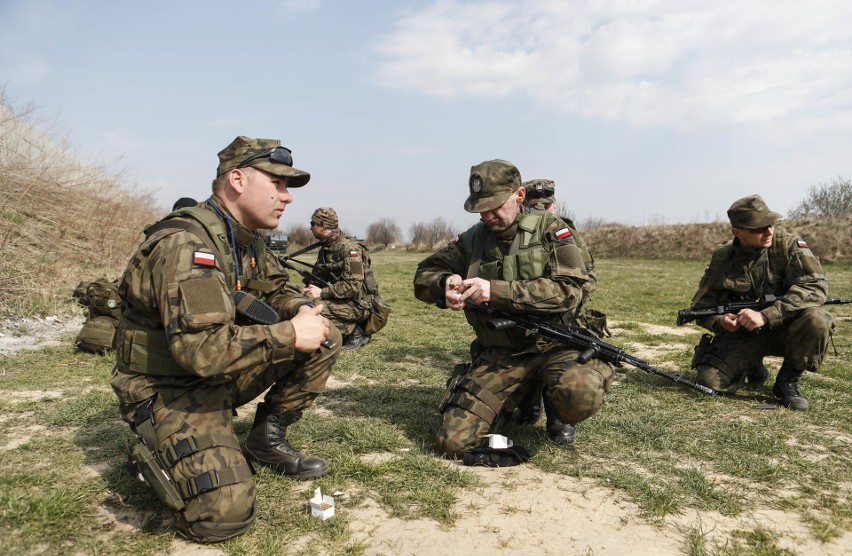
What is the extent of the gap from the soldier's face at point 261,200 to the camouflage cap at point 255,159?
0.05 metres

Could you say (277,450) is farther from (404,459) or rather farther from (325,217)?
(325,217)

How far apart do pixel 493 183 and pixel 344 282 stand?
13.4ft

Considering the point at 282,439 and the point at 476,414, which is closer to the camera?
the point at 282,439

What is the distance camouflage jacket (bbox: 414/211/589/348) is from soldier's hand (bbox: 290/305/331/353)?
1414mm

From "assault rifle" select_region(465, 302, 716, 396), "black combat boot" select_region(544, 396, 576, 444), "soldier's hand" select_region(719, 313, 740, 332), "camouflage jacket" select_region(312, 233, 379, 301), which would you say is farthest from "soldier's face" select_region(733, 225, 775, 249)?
"camouflage jacket" select_region(312, 233, 379, 301)

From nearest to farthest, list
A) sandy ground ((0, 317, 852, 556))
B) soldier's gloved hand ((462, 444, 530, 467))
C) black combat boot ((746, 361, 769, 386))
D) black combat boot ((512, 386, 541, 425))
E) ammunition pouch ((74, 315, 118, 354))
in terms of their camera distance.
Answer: sandy ground ((0, 317, 852, 556)) → soldier's gloved hand ((462, 444, 530, 467)) → black combat boot ((512, 386, 541, 425)) → black combat boot ((746, 361, 769, 386)) → ammunition pouch ((74, 315, 118, 354))

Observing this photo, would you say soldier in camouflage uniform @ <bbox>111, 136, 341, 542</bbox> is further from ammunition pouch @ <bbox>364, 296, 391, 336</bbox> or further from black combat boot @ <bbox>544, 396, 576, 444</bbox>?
ammunition pouch @ <bbox>364, 296, 391, 336</bbox>

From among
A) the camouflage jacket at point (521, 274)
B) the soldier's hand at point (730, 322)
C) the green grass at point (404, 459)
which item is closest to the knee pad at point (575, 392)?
the green grass at point (404, 459)

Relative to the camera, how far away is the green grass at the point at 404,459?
9.15ft

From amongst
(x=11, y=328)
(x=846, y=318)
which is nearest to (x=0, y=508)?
(x=11, y=328)

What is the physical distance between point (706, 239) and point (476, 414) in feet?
99.9

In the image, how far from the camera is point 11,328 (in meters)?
7.55

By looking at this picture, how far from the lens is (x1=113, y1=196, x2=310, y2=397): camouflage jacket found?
270 cm

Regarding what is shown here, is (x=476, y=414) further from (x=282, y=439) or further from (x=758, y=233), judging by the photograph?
(x=758, y=233)
